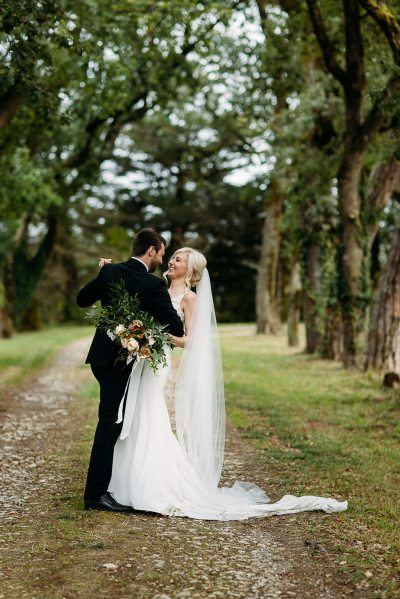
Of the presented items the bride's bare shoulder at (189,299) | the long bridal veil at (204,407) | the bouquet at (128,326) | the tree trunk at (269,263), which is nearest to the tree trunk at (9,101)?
the long bridal veil at (204,407)

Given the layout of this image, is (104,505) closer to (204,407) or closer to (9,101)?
(204,407)

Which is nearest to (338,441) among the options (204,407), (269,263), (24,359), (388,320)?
(204,407)

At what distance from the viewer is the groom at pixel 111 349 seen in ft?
20.7

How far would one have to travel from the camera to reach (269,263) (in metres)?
34.2

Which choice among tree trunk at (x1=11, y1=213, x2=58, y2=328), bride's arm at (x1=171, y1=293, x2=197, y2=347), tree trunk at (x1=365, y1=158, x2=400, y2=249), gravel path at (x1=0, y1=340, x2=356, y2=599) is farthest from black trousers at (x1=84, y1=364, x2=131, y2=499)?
tree trunk at (x1=11, y1=213, x2=58, y2=328)

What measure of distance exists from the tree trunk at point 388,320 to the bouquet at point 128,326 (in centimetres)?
978

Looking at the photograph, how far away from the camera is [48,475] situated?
759 centimetres

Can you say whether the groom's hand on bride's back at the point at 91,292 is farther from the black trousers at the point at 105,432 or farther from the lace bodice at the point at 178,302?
the lace bodice at the point at 178,302

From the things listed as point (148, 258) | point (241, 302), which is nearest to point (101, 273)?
point (148, 258)

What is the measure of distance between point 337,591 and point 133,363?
2.77 meters

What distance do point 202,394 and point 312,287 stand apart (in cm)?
1402

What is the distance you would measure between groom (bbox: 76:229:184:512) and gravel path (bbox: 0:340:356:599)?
0.26m

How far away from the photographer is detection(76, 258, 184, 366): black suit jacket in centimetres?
634

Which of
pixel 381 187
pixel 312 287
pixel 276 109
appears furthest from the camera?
pixel 276 109
